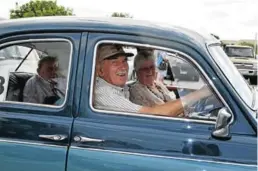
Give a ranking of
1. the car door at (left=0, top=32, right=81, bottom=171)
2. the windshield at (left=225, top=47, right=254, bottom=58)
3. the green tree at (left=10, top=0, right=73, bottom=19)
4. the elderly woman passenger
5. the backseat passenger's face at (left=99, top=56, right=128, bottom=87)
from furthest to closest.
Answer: the green tree at (left=10, top=0, right=73, bottom=19)
the windshield at (left=225, top=47, right=254, bottom=58)
the elderly woman passenger
the backseat passenger's face at (left=99, top=56, right=128, bottom=87)
the car door at (left=0, top=32, right=81, bottom=171)

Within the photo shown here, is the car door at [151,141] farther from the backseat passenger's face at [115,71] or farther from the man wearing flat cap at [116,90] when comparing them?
the backseat passenger's face at [115,71]

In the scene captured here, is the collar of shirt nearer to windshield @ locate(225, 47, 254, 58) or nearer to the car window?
the car window

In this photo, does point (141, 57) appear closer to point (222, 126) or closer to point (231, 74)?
point (231, 74)

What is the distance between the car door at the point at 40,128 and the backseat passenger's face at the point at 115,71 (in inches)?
11.2

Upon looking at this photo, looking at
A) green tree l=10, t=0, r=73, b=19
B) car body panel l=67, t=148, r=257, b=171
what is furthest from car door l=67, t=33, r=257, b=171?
green tree l=10, t=0, r=73, b=19

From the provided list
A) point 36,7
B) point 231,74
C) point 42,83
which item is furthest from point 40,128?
point 36,7

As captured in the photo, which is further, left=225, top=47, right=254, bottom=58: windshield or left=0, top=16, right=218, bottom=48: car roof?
left=225, top=47, right=254, bottom=58: windshield

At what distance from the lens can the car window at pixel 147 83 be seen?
2.86m

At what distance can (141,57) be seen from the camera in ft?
11.0

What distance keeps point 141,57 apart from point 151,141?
820mm


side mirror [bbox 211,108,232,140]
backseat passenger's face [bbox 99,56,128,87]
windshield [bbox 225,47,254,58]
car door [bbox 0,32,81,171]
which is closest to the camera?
side mirror [bbox 211,108,232,140]

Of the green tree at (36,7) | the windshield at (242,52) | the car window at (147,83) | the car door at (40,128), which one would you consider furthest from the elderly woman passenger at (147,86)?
the green tree at (36,7)

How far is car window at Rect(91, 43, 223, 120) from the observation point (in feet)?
9.37

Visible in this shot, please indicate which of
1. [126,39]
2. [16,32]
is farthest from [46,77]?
[126,39]
